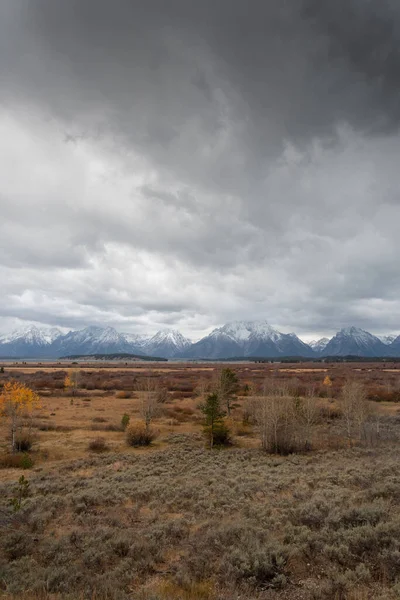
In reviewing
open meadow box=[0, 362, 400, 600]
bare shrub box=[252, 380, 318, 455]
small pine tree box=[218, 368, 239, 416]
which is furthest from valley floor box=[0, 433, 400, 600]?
small pine tree box=[218, 368, 239, 416]

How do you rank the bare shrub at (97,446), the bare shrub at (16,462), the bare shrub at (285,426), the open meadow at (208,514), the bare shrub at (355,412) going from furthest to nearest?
the bare shrub at (355,412) < the bare shrub at (97,446) < the bare shrub at (285,426) < the bare shrub at (16,462) < the open meadow at (208,514)

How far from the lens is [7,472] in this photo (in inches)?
840

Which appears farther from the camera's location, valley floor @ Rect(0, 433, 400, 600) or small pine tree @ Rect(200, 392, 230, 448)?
small pine tree @ Rect(200, 392, 230, 448)

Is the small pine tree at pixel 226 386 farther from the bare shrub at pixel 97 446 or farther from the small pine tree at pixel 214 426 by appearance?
the bare shrub at pixel 97 446

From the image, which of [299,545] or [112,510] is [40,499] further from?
[299,545]

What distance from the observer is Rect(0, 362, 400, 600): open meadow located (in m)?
8.00

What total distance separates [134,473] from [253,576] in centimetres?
1300

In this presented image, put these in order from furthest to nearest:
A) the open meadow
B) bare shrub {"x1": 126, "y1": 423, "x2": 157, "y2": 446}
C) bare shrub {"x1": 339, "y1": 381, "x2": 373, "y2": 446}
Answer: bare shrub {"x1": 339, "y1": 381, "x2": 373, "y2": 446}, bare shrub {"x1": 126, "y1": 423, "x2": 157, "y2": 446}, the open meadow

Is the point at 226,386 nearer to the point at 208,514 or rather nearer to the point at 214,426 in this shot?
the point at 214,426

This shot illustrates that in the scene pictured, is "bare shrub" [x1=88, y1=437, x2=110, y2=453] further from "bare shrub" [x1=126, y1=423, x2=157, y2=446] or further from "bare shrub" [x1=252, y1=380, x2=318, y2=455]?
"bare shrub" [x1=252, y1=380, x2=318, y2=455]

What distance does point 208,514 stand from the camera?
13031 millimetres

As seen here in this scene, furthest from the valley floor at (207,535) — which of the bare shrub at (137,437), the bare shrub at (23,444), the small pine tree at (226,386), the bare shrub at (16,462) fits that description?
the small pine tree at (226,386)

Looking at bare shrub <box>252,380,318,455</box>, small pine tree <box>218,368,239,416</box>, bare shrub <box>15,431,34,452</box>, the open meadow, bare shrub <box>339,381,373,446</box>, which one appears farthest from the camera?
small pine tree <box>218,368,239,416</box>

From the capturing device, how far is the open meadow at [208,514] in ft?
26.2
